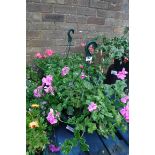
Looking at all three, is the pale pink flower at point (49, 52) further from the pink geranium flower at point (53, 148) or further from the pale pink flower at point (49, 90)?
the pink geranium flower at point (53, 148)

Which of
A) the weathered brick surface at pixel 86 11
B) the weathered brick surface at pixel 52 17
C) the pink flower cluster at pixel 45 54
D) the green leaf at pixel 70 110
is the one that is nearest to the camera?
the green leaf at pixel 70 110

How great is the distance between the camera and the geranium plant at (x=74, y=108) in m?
1.61

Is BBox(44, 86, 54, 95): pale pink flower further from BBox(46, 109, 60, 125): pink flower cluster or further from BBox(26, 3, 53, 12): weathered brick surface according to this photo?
BBox(26, 3, 53, 12): weathered brick surface

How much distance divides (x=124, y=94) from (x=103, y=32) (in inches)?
59.3

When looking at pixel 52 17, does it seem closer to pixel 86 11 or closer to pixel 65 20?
pixel 65 20

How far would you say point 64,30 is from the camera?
2896 mm

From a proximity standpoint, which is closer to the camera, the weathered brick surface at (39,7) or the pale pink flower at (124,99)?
the pale pink flower at (124,99)

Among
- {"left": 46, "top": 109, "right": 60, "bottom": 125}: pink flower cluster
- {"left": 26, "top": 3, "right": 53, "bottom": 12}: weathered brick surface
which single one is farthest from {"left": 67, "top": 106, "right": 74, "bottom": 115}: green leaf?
{"left": 26, "top": 3, "right": 53, "bottom": 12}: weathered brick surface

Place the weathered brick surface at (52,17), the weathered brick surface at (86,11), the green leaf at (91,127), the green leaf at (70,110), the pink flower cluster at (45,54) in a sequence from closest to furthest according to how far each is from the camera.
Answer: the green leaf at (91,127) → the green leaf at (70,110) → the pink flower cluster at (45,54) → the weathered brick surface at (52,17) → the weathered brick surface at (86,11)

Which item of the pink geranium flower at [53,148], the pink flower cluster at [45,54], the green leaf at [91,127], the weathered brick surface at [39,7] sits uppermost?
the weathered brick surface at [39,7]

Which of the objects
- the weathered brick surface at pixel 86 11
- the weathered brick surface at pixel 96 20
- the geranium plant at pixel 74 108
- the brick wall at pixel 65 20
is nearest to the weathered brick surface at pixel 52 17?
the brick wall at pixel 65 20

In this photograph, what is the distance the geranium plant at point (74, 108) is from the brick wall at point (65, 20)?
0.79 metres
